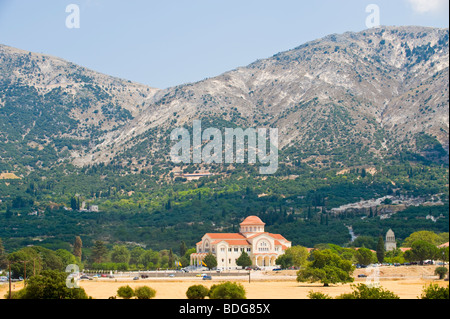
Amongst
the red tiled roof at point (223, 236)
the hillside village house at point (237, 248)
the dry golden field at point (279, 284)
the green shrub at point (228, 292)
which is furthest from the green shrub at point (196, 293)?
the red tiled roof at point (223, 236)

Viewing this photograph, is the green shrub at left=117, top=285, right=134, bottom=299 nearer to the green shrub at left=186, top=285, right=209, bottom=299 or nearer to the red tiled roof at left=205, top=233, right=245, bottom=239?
the green shrub at left=186, top=285, right=209, bottom=299

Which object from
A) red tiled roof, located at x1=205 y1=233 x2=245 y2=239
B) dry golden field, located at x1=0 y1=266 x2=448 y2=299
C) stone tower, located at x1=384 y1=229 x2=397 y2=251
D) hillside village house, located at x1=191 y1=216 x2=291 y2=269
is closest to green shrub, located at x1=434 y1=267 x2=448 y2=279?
dry golden field, located at x1=0 y1=266 x2=448 y2=299

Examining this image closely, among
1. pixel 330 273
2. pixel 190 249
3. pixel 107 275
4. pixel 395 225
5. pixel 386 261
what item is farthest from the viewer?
pixel 395 225

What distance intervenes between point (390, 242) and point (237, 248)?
34.0m

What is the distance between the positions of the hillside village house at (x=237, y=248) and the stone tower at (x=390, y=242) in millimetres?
21833

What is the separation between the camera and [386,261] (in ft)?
441

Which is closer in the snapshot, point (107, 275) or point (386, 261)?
point (107, 275)

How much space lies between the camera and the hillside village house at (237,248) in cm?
14875

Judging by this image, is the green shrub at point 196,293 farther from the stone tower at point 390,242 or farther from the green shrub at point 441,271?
the stone tower at point 390,242

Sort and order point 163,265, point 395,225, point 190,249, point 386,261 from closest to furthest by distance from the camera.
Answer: point 386,261 < point 163,265 < point 190,249 < point 395,225

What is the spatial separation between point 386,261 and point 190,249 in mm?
42795

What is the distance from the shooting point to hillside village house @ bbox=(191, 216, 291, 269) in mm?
148750
